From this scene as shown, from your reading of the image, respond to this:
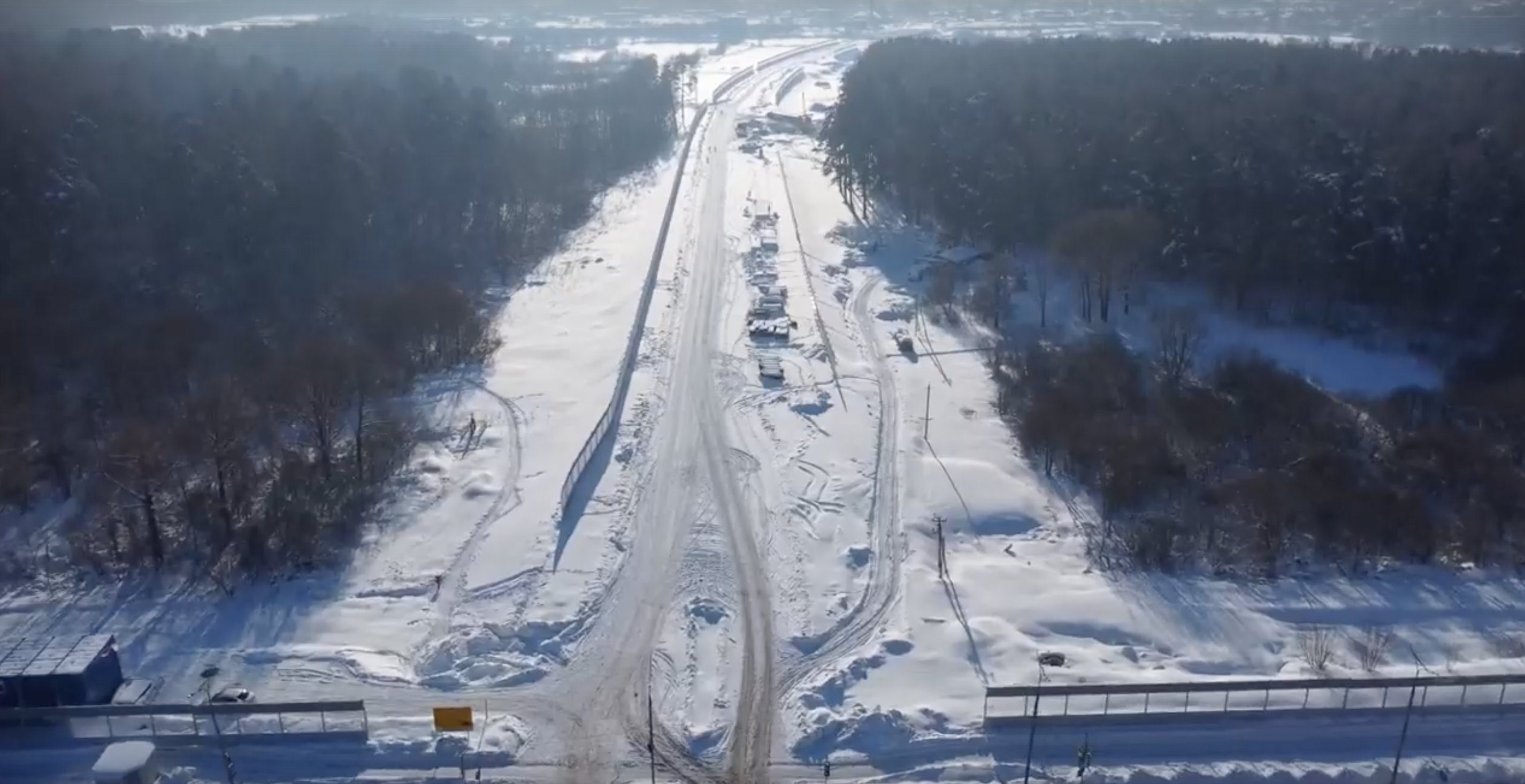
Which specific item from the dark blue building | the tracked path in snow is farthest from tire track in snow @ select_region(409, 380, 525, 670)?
the tracked path in snow

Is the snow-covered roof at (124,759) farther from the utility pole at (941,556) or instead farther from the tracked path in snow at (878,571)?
the utility pole at (941,556)

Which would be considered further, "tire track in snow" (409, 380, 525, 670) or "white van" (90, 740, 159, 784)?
"tire track in snow" (409, 380, 525, 670)

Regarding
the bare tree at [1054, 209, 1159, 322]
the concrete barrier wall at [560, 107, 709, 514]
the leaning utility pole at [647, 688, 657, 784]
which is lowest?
the leaning utility pole at [647, 688, 657, 784]

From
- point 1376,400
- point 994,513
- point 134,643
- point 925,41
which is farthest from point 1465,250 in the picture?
point 925,41

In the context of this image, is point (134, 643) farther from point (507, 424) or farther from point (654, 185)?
point (654, 185)

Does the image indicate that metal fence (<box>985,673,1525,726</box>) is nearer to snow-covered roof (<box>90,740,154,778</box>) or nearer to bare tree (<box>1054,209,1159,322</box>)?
snow-covered roof (<box>90,740,154,778</box>)

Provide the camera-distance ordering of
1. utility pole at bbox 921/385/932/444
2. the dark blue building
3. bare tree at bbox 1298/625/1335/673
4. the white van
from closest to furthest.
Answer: the white van
the dark blue building
bare tree at bbox 1298/625/1335/673
utility pole at bbox 921/385/932/444

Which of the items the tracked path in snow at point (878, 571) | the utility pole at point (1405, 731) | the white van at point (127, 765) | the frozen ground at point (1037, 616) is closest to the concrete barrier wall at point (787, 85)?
the tracked path in snow at point (878, 571)
